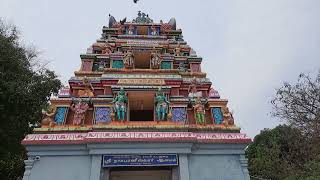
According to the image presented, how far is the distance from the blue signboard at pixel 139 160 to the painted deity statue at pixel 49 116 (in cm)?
256

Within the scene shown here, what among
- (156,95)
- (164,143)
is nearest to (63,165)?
(164,143)

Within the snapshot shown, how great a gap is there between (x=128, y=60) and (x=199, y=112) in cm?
442

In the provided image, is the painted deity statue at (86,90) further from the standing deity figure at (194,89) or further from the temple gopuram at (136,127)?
the standing deity figure at (194,89)

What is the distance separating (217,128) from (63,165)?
562 centimetres

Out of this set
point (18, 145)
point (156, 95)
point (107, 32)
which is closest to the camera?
point (156, 95)

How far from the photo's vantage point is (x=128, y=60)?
13711mm

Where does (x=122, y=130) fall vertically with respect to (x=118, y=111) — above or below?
below

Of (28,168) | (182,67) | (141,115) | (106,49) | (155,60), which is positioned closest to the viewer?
(28,168)

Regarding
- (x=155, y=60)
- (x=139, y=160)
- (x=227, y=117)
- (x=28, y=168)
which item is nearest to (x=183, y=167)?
(x=139, y=160)

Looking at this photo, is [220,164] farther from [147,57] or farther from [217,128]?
[147,57]

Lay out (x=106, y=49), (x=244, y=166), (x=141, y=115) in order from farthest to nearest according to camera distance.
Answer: (x=106, y=49) → (x=141, y=115) → (x=244, y=166)

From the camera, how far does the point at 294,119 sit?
1297cm

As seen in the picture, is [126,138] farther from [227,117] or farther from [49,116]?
[227,117]

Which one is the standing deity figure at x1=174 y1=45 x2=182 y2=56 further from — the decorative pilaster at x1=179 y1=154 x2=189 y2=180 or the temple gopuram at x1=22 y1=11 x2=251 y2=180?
the decorative pilaster at x1=179 y1=154 x2=189 y2=180
